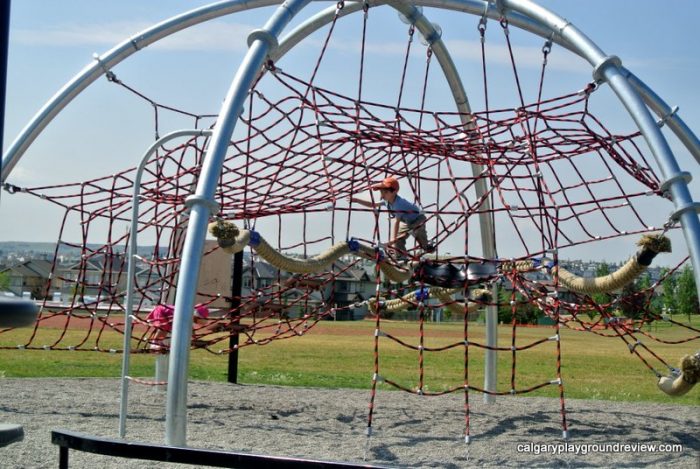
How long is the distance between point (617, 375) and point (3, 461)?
15976mm

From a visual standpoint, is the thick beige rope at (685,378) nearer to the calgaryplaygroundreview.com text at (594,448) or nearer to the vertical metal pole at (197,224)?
the calgaryplaygroundreview.com text at (594,448)

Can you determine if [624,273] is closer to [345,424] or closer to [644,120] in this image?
[644,120]

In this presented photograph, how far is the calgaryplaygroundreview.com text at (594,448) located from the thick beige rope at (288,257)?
1865 millimetres

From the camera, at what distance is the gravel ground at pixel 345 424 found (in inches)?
256

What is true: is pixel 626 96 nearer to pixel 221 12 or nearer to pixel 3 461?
pixel 221 12

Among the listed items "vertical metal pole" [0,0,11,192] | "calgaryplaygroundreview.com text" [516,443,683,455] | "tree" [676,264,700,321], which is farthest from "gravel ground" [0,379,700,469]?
"tree" [676,264,700,321]

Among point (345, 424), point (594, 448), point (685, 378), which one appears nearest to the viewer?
point (685, 378)

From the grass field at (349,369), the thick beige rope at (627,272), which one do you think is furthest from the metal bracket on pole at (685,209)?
the grass field at (349,369)

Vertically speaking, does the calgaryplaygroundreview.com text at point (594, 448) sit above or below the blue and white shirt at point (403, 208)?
below

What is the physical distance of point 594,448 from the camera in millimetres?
7191

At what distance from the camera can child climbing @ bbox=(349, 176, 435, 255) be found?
317 inches

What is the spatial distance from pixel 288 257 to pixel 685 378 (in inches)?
129

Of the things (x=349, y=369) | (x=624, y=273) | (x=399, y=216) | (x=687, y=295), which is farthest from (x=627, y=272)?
(x=687, y=295)

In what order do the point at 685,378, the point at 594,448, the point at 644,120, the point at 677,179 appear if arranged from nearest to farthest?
1. the point at 677,179
2. the point at 644,120
3. the point at 685,378
4. the point at 594,448
